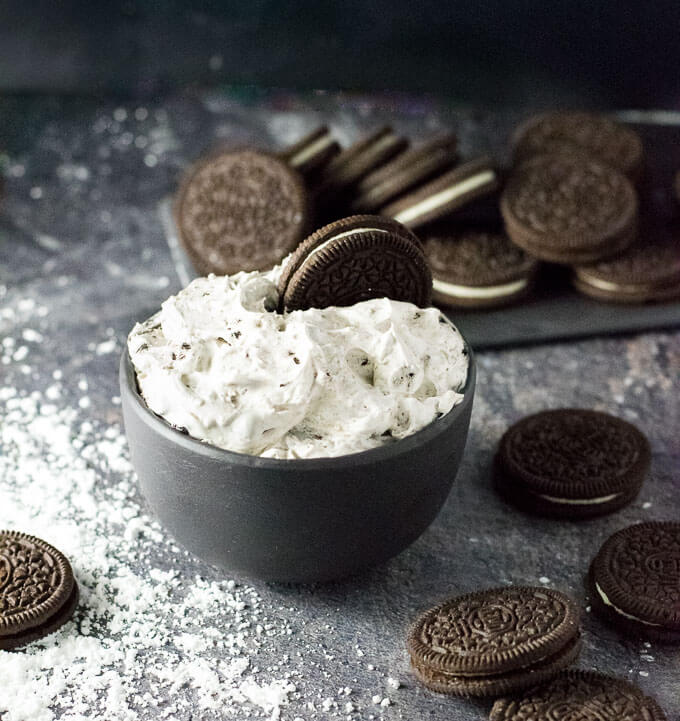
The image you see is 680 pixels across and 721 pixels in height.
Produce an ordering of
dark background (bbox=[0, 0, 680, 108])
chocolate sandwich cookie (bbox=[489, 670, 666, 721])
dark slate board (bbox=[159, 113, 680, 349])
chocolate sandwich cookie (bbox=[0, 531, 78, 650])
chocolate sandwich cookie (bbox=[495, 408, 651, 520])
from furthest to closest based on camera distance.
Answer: dark background (bbox=[0, 0, 680, 108])
dark slate board (bbox=[159, 113, 680, 349])
chocolate sandwich cookie (bbox=[495, 408, 651, 520])
chocolate sandwich cookie (bbox=[0, 531, 78, 650])
chocolate sandwich cookie (bbox=[489, 670, 666, 721])

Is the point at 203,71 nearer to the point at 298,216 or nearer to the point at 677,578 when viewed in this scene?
the point at 298,216

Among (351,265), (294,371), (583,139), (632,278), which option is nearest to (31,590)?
(294,371)

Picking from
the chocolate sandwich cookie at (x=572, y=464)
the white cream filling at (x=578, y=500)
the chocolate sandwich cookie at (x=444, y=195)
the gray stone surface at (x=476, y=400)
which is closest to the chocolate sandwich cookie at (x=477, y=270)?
the chocolate sandwich cookie at (x=444, y=195)

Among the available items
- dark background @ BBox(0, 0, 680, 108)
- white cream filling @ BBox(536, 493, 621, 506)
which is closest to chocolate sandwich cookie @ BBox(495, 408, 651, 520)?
white cream filling @ BBox(536, 493, 621, 506)

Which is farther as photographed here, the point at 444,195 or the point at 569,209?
the point at 569,209

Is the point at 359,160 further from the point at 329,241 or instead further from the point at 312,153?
the point at 329,241

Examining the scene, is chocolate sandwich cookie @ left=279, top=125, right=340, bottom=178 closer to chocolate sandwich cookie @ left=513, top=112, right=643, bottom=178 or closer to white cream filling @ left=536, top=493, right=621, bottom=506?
chocolate sandwich cookie @ left=513, top=112, right=643, bottom=178

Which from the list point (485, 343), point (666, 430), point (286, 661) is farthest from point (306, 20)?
point (286, 661)
